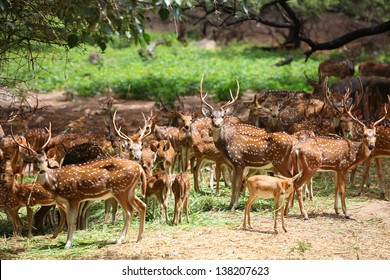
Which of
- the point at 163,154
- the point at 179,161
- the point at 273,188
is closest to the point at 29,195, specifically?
the point at 163,154

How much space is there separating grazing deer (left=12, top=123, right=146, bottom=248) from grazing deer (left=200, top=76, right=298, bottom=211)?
1.88 metres

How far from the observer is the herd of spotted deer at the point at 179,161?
866cm

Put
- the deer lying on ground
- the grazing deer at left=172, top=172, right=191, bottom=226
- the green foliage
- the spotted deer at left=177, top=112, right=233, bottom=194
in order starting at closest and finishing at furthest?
the deer lying on ground → the grazing deer at left=172, top=172, right=191, bottom=226 → the spotted deer at left=177, top=112, right=233, bottom=194 → the green foliage

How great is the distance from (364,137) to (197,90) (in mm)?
10069

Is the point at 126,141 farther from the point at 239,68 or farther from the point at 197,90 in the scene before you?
the point at 239,68

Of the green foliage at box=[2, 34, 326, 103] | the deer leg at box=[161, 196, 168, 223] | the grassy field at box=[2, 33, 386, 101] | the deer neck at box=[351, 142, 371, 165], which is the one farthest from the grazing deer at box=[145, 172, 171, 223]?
the green foliage at box=[2, 34, 326, 103]

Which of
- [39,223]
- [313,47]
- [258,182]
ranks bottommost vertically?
[39,223]

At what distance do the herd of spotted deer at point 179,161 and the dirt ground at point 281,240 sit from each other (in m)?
0.22

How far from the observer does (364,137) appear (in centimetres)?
987

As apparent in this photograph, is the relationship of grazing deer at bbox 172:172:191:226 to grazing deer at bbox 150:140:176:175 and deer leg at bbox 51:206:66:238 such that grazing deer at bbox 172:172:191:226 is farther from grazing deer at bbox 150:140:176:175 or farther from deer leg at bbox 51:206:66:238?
deer leg at bbox 51:206:66:238

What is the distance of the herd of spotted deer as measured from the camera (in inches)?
341

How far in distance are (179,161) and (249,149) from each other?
7.43 ft

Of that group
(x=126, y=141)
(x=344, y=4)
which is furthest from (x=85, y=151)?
(x=344, y=4)

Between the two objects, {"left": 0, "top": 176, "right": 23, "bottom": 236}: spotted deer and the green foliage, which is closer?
{"left": 0, "top": 176, "right": 23, "bottom": 236}: spotted deer
